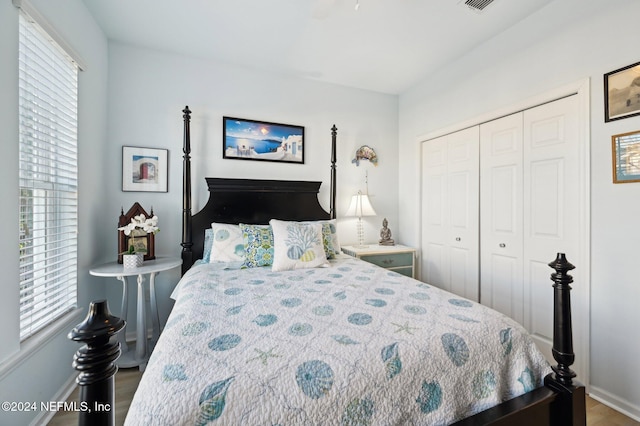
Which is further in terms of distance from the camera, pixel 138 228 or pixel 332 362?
pixel 138 228

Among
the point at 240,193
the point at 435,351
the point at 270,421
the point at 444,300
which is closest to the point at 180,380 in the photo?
the point at 270,421

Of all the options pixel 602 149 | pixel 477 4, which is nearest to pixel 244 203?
pixel 477 4

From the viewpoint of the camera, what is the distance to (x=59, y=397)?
1.76m

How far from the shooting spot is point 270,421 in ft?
2.44

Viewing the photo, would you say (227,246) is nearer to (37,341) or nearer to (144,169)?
(144,169)

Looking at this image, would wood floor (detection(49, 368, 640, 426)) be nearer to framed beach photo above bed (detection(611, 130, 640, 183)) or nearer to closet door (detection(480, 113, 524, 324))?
closet door (detection(480, 113, 524, 324))

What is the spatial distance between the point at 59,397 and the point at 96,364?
5.84ft

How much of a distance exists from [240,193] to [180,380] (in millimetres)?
2176

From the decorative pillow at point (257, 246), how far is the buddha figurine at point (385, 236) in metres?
1.55

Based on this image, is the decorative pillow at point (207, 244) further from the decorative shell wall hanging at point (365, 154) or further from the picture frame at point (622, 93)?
the picture frame at point (622, 93)

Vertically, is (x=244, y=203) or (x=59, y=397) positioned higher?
(x=244, y=203)

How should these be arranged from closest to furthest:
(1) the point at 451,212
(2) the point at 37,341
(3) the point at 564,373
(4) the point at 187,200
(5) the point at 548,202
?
(3) the point at 564,373 → (2) the point at 37,341 → (5) the point at 548,202 → (4) the point at 187,200 → (1) the point at 451,212

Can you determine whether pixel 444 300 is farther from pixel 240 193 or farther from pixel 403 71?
pixel 403 71

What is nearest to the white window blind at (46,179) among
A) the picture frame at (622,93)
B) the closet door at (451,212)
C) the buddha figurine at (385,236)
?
the buddha figurine at (385,236)
